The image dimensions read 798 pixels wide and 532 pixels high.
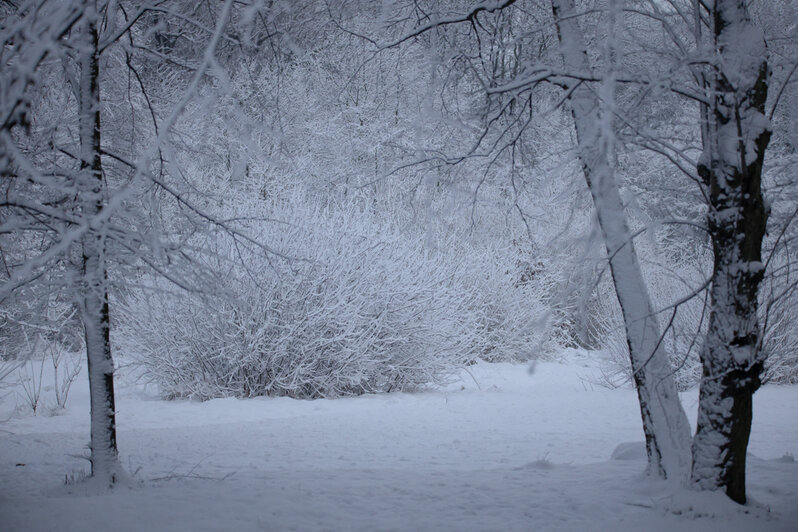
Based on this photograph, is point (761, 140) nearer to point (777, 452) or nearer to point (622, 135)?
point (622, 135)

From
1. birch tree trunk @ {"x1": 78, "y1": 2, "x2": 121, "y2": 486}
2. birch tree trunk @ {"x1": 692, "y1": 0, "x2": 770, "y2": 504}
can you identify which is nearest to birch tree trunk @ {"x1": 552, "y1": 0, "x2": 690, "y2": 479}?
birch tree trunk @ {"x1": 692, "y1": 0, "x2": 770, "y2": 504}

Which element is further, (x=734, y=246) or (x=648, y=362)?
(x=648, y=362)

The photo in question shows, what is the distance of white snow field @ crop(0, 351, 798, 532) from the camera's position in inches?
120

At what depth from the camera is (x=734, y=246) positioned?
2918mm

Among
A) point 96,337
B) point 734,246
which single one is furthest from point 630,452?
point 96,337

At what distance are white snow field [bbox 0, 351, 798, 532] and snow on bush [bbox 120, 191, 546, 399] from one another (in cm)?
43

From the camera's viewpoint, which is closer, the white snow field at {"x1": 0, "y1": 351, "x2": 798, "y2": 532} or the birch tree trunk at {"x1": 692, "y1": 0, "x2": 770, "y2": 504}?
the birch tree trunk at {"x1": 692, "y1": 0, "x2": 770, "y2": 504}

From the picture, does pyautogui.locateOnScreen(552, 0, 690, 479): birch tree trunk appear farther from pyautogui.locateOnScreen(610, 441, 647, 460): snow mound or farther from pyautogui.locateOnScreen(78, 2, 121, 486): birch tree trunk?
pyautogui.locateOnScreen(78, 2, 121, 486): birch tree trunk

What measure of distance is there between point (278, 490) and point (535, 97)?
3382mm

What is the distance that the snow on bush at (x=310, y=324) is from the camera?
785cm

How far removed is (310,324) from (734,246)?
219 inches

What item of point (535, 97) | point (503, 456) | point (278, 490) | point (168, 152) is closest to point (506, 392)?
point (503, 456)

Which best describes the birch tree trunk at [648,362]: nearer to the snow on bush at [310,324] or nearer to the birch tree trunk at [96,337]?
the birch tree trunk at [96,337]

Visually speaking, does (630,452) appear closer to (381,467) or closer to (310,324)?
(381,467)
